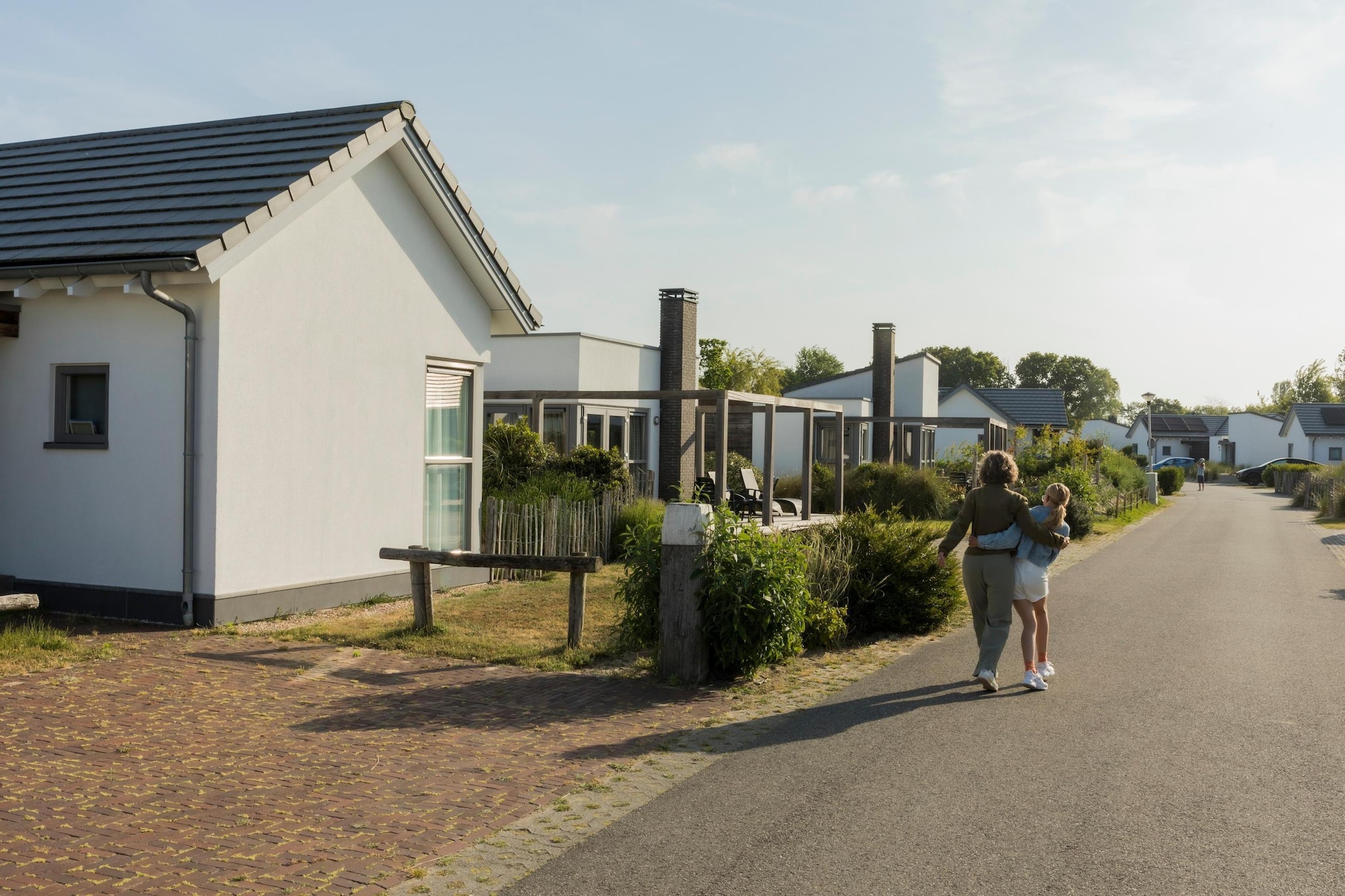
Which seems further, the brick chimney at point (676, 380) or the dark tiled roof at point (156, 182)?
the brick chimney at point (676, 380)

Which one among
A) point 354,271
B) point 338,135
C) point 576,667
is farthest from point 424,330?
point 576,667

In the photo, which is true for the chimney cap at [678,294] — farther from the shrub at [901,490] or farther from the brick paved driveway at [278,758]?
the brick paved driveway at [278,758]

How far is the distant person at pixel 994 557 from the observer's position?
8367mm

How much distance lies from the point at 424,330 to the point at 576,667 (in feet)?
17.5

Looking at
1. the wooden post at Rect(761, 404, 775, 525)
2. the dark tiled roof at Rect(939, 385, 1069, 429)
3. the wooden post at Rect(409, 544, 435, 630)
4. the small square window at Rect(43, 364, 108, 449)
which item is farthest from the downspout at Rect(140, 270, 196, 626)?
the dark tiled roof at Rect(939, 385, 1069, 429)

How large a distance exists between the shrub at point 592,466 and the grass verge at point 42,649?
874 centimetres

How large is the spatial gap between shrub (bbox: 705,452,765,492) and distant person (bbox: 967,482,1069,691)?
14436 millimetres

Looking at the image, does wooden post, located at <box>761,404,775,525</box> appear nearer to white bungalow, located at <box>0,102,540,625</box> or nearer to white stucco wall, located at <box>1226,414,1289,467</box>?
white bungalow, located at <box>0,102,540,625</box>

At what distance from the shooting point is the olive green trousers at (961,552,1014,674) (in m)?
8.37

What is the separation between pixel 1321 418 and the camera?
7612cm

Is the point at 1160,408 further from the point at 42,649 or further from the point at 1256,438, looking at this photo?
the point at 42,649

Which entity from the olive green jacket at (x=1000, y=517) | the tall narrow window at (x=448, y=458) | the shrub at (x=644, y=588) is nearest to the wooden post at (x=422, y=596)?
the shrub at (x=644, y=588)

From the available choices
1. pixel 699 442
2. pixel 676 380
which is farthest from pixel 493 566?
pixel 676 380

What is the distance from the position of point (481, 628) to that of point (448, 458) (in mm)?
3380
